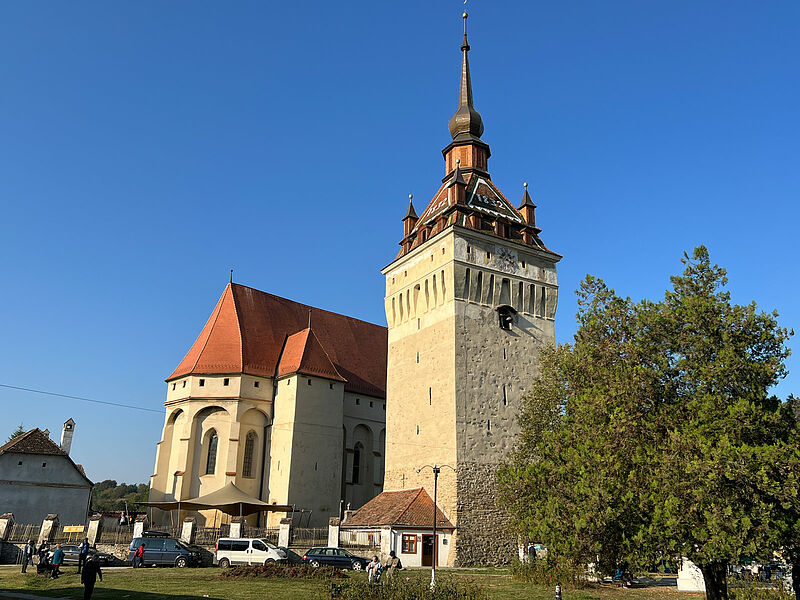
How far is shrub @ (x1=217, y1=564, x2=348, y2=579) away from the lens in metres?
21.6

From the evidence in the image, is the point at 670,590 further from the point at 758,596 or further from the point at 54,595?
the point at 54,595

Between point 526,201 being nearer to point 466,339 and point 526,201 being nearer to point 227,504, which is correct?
point 466,339

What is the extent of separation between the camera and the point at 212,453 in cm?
Answer: 3959

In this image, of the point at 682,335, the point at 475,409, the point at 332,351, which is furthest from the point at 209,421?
the point at 682,335

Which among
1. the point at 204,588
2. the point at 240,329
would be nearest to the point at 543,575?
the point at 204,588

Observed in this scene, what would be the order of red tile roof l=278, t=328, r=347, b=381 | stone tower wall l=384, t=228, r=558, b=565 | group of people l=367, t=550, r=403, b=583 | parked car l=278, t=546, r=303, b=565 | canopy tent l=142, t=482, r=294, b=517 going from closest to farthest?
group of people l=367, t=550, r=403, b=583
parked car l=278, t=546, r=303, b=565
stone tower wall l=384, t=228, r=558, b=565
canopy tent l=142, t=482, r=294, b=517
red tile roof l=278, t=328, r=347, b=381

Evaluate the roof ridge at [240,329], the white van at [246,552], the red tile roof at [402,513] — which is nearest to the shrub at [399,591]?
the white van at [246,552]

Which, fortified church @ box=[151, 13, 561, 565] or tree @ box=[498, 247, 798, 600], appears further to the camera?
fortified church @ box=[151, 13, 561, 565]

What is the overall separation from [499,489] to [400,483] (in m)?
6.93

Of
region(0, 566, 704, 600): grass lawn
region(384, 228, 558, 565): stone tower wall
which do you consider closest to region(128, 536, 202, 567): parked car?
region(0, 566, 704, 600): grass lawn

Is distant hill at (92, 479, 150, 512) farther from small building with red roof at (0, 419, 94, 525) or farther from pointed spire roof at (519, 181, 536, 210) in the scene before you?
pointed spire roof at (519, 181, 536, 210)

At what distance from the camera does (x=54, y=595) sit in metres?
16.8

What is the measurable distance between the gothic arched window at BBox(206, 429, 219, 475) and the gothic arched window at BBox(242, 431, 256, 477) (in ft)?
5.91

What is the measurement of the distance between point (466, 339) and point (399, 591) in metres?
20.2
